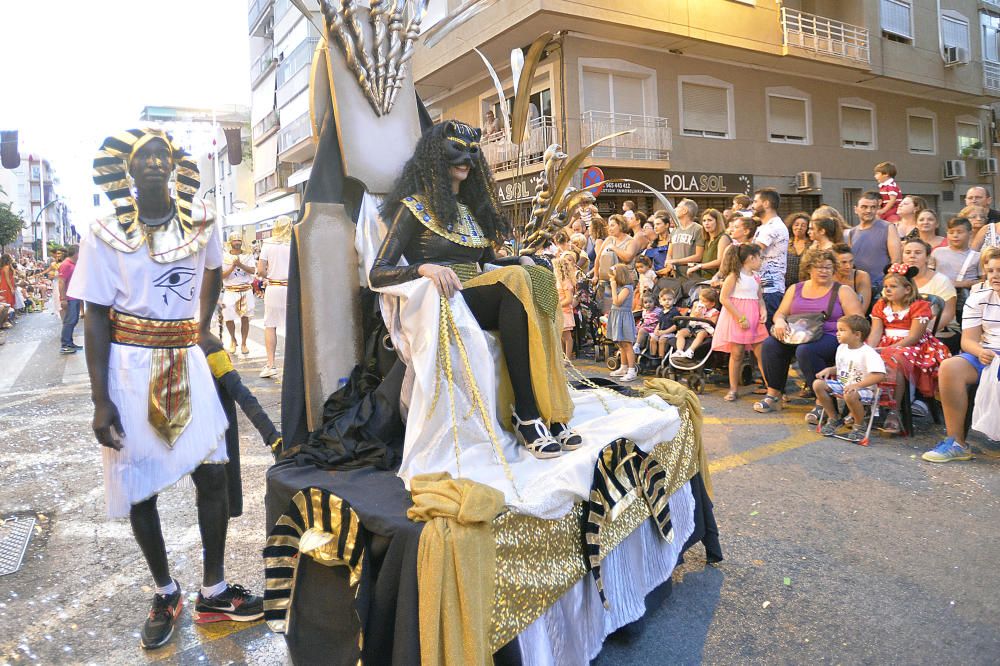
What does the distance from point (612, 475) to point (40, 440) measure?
17.8 ft

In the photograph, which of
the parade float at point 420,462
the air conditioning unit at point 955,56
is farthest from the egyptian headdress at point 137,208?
the air conditioning unit at point 955,56

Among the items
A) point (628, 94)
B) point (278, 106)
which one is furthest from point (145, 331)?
point (278, 106)

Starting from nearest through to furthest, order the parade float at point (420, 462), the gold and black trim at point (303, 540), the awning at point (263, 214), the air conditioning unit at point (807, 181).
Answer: the parade float at point (420, 462) < the gold and black trim at point (303, 540) < the air conditioning unit at point (807, 181) < the awning at point (263, 214)

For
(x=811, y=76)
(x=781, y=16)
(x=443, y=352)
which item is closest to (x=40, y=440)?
(x=443, y=352)

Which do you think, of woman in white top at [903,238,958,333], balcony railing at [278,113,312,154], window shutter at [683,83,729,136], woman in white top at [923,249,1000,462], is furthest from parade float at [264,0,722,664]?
balcony railing at [278,113,312,154]

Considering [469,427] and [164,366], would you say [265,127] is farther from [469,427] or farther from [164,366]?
[469,427]

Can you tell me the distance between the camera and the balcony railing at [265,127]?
107 feet

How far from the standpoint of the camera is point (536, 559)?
83.7 inches

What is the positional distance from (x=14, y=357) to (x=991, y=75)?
2930cm

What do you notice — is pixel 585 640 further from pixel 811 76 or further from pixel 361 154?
pixel 811 76

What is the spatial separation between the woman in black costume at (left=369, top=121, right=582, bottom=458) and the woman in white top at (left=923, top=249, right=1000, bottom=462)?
3354 mm

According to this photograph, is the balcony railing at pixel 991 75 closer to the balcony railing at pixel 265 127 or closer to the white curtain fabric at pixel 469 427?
the white curtain fabric at pixel 469 427

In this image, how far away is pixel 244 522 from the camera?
3.89m

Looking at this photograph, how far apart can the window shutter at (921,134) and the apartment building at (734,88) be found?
0.07 meters
